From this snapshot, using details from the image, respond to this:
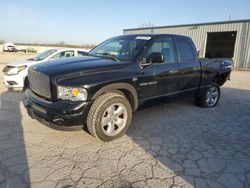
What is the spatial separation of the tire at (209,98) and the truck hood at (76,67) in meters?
3.05

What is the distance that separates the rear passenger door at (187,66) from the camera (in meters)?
5.16

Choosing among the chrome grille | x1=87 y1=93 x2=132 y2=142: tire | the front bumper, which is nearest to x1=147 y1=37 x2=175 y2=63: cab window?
x1=87 y1=93 x2=132 y2=142: tire

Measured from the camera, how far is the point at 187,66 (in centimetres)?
525

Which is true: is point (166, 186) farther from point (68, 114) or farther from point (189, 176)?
point (68, 114)

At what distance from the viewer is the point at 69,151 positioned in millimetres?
3533

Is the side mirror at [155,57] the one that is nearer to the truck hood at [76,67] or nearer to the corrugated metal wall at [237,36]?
the truck hood at [76,67]

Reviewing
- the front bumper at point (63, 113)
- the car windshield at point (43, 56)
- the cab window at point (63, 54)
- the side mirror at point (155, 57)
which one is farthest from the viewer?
the cab window at point (63, 54)

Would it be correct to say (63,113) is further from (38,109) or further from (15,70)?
(15,70)

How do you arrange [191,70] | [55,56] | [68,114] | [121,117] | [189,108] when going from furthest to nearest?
[55,56] → [189,108] → [191,70] → [121,117] → [68,114]

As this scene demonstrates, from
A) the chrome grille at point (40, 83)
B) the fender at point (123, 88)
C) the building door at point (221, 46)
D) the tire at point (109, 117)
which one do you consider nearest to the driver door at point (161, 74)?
the fender at point (123, 88)

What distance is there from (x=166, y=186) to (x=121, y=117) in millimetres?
1615

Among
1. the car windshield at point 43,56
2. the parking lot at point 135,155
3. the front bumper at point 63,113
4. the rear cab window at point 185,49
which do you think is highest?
the rear cab window at point 185,49

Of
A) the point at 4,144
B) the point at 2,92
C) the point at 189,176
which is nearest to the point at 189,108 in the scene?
the point at 189,176

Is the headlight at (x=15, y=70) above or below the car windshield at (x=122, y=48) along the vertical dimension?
below
